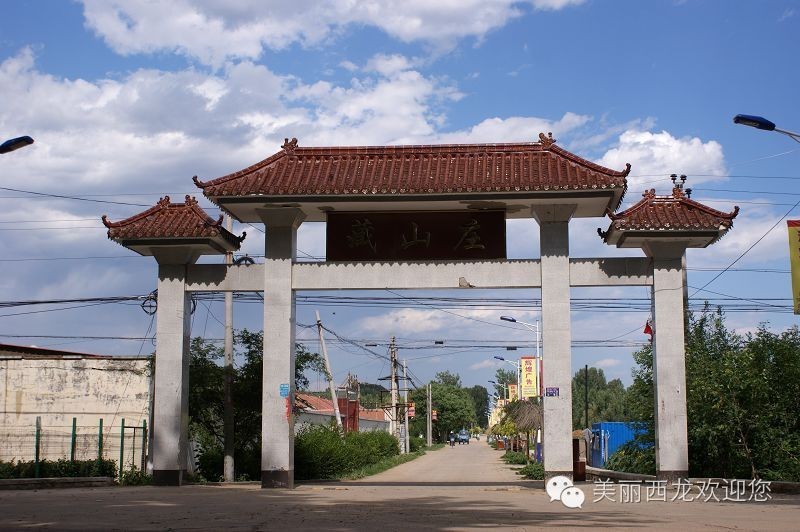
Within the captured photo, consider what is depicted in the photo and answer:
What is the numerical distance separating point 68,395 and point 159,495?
6812 millimetres

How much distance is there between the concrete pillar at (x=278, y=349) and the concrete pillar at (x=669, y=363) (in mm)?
7432

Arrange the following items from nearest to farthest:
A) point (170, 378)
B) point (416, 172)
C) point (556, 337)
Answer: point (556, 337)
point (416, 172)
point (170, 378)

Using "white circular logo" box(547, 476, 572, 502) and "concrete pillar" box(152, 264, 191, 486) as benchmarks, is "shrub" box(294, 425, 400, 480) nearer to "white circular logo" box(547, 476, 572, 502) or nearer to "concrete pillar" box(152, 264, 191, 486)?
"concrete pillar" box(152, 264, 191, 486)

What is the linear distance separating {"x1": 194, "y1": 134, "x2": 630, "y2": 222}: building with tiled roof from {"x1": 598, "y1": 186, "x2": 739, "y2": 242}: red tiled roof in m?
0.53

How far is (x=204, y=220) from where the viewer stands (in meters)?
19.0

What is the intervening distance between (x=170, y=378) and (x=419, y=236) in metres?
6.07

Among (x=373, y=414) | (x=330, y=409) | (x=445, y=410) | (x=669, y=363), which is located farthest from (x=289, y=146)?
(x=445, y=410)

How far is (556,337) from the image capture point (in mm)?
18000

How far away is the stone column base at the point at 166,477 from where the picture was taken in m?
18.9

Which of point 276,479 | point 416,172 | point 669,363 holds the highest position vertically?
point 416,172

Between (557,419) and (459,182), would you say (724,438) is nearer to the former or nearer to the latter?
(557,419)

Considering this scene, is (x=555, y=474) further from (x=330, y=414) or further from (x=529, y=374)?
(x=330, y=414)

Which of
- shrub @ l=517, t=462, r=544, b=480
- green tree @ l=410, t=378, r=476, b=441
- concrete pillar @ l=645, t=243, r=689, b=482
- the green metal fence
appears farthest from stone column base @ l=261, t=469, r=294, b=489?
green tree @ l=410, t=378, r=476, b=441

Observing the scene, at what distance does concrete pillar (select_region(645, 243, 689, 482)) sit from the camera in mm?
17547
